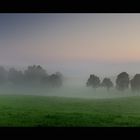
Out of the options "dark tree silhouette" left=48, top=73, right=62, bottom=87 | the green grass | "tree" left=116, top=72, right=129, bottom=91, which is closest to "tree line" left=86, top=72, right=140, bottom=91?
"tree" left=116, top=72, right=129, bottom=91

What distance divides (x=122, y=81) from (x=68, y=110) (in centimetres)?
113

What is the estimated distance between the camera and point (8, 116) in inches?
216

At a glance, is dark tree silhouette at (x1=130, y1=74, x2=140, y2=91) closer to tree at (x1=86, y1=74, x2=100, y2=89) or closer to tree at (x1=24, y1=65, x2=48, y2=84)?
tree at (x1=86, y1=74, x2=100, y2=89)

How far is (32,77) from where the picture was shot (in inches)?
230

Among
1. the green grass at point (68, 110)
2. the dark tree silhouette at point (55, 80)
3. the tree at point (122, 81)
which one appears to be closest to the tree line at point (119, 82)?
the tree at point (122, 81)

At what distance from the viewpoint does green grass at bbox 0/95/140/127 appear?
5379 mm

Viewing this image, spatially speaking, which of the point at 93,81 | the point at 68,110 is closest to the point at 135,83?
the point at 93,81

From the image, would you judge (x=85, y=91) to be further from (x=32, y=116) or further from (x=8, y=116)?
(x=8, y=116)

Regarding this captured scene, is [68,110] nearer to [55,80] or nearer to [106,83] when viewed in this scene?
[55,80]

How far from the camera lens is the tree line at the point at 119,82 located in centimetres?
580

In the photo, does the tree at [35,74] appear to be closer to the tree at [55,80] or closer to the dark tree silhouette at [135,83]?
the tree at [55,80]

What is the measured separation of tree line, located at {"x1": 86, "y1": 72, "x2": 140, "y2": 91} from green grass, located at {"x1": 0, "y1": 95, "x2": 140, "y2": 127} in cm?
26

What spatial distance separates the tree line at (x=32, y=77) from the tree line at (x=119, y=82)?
1.86 feet
